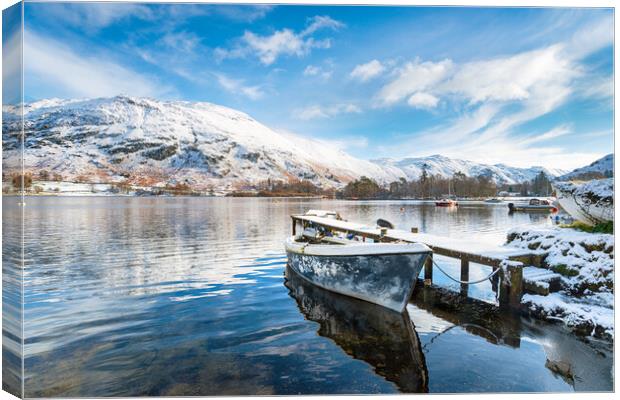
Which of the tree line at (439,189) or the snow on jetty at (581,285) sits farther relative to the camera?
the tree line at (439,189)

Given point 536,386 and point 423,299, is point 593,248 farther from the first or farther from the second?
point 536,386

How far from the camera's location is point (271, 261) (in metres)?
14.7

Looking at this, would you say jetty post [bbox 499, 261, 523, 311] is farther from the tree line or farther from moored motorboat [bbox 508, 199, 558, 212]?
the tree line

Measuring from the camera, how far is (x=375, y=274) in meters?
7.90

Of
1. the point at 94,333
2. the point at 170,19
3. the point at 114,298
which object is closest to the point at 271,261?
the point at 114,298

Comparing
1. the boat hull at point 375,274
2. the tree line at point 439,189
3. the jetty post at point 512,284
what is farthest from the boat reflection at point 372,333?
the tree line at point 439,189

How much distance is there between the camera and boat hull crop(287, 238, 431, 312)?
24.4 feet

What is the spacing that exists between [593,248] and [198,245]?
55.2ft

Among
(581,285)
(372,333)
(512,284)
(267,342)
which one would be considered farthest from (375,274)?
(581,285)

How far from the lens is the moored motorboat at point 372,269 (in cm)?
744

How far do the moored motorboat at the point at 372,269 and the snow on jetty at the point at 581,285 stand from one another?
2797mm

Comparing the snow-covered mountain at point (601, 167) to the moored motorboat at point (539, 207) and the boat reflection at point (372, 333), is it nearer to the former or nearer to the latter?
the boat reflection at point (372, 333)

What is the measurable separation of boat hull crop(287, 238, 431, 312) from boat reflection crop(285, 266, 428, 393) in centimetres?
25

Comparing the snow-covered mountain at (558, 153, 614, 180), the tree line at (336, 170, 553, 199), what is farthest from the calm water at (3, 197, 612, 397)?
the tree line at (336, 170, 553, 199)
